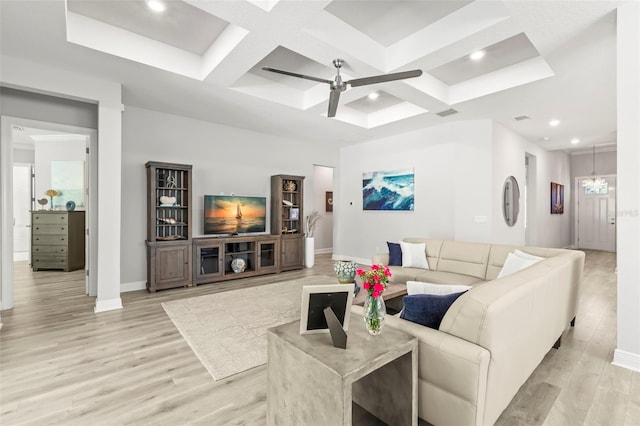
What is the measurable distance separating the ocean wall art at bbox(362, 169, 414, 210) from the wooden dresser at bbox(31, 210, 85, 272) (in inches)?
244

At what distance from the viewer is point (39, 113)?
3.83m

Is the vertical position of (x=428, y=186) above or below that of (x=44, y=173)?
below

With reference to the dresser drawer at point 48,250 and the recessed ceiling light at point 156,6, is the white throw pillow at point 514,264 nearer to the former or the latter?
the recessed ceiling light at point 156,6

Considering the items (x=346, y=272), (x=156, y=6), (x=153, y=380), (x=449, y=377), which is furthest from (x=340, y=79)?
(x=153, y=380)

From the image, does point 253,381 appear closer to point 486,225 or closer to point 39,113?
point 39,113

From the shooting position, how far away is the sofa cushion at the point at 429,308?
5.61 ft

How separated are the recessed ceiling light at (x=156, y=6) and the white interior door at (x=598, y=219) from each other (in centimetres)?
1118

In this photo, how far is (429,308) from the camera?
1729mm

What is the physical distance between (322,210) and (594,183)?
7585 mm

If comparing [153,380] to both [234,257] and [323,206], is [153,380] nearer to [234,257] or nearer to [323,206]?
[234,257]

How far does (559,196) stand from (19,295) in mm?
11866

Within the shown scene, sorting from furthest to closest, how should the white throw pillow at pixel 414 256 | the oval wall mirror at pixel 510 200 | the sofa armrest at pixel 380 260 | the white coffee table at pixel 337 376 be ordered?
1. the oval wall mirror at pixel 510 200
2. the sofa armrest at pixel 380 260
3. the white throw pillow at pixel 414 256
4. the white coffee table at pixel 337 376

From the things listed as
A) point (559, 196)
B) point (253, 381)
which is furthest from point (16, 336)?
point (559, 196)

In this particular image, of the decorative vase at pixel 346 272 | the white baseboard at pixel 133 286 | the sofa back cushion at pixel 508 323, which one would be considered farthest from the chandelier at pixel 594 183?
the white baseboard at pixel 133 286
